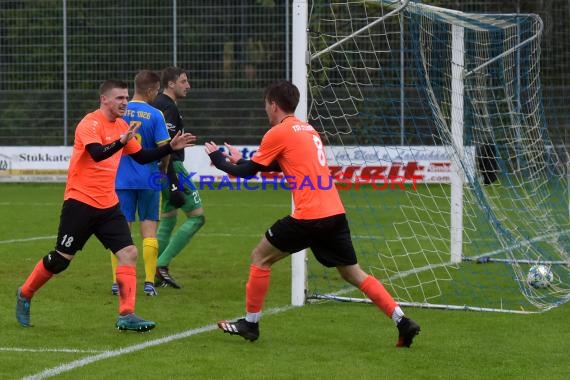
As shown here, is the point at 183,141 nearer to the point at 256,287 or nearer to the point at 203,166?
the point at 256,287

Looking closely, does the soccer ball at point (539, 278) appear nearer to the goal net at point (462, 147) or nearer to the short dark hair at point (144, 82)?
the goal net at point (462, 147)

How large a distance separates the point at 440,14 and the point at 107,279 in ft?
13.3

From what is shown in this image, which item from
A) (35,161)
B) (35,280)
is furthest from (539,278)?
(35,161)

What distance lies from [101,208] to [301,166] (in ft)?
4.88

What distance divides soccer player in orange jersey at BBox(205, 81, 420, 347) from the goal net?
1685 millimetres

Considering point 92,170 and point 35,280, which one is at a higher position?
point 92,170

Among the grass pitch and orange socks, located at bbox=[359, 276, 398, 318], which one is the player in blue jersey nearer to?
the grass pitch

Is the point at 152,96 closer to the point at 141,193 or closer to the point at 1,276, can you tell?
the point at 141,193

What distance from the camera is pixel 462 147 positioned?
34.8 ft

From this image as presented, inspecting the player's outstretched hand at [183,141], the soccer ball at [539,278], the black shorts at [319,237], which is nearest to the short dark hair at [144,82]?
the player's outstretched hand at [183,141]

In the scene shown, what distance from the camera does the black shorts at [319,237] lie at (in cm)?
723

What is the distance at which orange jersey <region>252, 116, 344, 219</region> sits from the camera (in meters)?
7.25

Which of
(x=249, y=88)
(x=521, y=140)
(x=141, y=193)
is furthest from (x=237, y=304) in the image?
(x=249, y=88)

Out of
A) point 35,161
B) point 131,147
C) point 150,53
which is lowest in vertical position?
point 35,161
